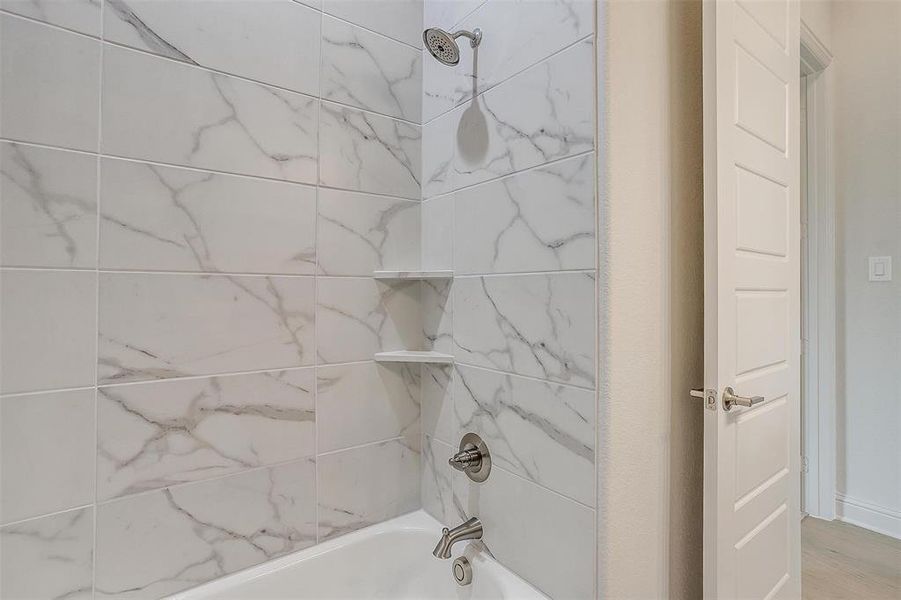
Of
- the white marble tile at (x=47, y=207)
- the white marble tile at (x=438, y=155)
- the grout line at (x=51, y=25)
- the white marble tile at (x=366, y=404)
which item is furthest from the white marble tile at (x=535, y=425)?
the grout line at (x=51, y=25)

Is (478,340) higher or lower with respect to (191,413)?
higher

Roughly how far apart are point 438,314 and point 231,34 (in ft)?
3.33

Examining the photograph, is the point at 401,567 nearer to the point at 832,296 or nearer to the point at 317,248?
the point at 317,248

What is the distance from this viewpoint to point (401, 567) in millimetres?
1337

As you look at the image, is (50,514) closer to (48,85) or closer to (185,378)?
(185,378)

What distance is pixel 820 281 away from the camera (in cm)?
180

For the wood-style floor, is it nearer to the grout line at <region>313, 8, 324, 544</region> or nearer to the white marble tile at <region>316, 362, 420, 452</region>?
the white marble tile at <region>316, 362, 420, 452</region>

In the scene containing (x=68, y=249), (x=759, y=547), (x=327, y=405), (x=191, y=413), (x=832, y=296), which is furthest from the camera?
(x=832, y=296)

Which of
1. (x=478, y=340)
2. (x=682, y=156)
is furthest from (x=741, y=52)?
(x=478, y=340)

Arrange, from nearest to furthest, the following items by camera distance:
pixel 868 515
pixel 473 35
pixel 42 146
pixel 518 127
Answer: pixel 42 146, pixel 518 127, pixel 473 35, pixel 868 515

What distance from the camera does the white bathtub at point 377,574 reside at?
1.10 meters

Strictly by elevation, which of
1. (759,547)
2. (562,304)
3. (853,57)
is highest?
(853,57)

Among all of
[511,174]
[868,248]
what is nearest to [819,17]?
[868,248]

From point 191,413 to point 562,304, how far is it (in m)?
1.00
